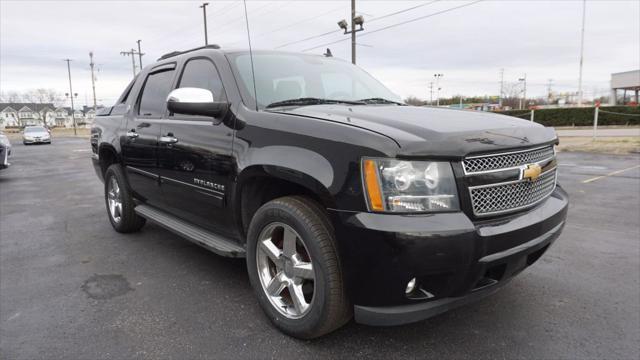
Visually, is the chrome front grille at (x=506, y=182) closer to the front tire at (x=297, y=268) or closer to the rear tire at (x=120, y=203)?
the front tire at (x=297, y=268)

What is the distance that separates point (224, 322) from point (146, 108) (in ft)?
7.96

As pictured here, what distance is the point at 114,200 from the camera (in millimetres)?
5062

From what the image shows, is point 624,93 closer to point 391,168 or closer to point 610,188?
point 610,188

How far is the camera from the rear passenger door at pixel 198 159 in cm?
304

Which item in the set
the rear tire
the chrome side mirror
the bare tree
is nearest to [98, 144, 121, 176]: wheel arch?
the rear tire

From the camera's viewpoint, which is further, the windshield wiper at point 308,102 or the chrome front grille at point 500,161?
the windshield wiper at point 308,102

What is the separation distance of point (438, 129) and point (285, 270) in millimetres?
1228

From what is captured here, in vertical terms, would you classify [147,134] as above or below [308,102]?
below

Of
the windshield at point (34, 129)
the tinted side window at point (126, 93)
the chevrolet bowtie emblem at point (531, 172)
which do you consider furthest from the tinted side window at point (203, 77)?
the windshield at point (34, 129)

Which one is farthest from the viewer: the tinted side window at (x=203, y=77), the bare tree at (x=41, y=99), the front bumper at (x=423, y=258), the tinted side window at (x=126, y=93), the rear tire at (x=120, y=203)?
the bare tree at (x=41, y=99)

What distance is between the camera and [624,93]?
51125 millimetres

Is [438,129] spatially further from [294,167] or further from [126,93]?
[126,93]

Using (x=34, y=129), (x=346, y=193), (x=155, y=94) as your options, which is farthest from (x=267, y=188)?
(x=34, y=129)

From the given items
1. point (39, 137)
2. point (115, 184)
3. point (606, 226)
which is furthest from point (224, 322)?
point (39, 137)
